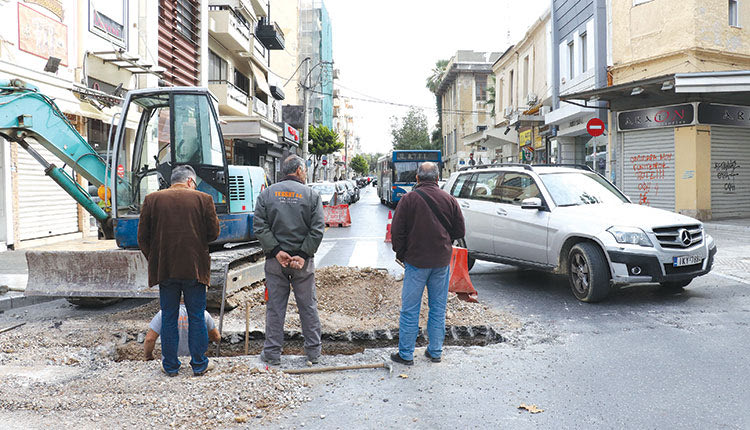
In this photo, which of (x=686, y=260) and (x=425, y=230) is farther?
(x=686, y=260)

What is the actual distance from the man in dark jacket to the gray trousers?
0.75 m

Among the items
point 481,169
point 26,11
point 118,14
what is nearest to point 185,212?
point 481,169

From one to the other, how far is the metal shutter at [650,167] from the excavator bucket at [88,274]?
1788 cm

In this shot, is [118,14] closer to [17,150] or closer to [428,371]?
[17,150]

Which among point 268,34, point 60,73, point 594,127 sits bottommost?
point 594,127

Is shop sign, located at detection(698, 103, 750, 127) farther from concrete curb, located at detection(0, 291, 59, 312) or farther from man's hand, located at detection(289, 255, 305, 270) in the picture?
concrete curb, located at detection(0, 291, 59, 312)

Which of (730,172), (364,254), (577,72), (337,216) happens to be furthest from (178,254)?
(577,72)

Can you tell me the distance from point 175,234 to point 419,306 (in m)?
2.14

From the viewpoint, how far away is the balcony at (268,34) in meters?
36.8

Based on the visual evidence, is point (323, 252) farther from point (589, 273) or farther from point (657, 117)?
point (657, 117)

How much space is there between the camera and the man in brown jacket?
466 centimetres

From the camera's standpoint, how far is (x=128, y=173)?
24.1 feet

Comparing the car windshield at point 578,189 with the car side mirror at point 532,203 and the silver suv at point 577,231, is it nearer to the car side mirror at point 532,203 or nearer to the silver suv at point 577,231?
the silver suv at point 577,231

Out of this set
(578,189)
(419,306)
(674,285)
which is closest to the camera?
(419,306)
